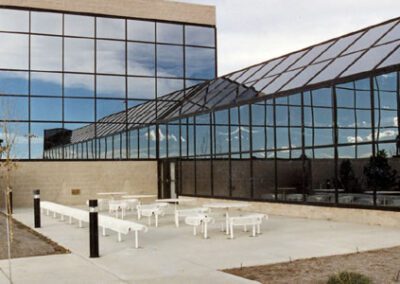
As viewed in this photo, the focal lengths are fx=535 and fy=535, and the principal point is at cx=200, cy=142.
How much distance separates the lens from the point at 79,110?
27266 millimetres

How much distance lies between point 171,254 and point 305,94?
847cm

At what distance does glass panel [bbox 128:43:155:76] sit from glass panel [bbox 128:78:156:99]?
395 millimetres

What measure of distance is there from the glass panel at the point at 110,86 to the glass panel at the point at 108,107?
34 cm

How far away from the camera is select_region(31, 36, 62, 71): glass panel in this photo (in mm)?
27000

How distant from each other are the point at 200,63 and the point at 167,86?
2.66 meters

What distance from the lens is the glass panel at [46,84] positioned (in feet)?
87.8

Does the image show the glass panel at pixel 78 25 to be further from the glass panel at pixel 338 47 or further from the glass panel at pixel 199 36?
the glass panel at pixel 338 47

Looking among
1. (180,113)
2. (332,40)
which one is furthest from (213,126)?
(332,40)

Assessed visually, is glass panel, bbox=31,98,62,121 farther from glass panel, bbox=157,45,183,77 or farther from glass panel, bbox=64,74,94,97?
glass panel, bbox=157,45,183,77

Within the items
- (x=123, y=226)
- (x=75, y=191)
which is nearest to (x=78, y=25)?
(x=75, y=191)

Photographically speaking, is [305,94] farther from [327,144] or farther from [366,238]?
[366,238]

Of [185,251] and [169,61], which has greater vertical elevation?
[169,61]

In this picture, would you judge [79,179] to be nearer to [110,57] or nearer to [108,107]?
[108,107]

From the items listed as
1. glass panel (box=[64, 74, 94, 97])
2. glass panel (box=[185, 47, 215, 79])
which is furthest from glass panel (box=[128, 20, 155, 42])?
glass panel (box=[64, 74, 94, 97])
